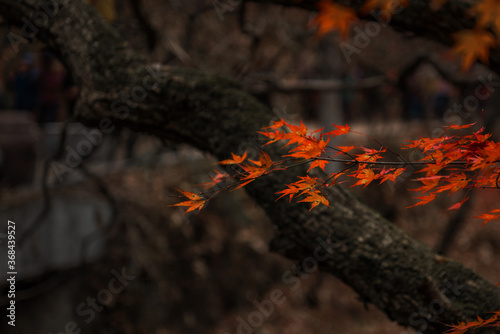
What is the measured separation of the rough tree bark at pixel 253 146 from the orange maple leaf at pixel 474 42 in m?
1.33

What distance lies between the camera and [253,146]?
7.59ft

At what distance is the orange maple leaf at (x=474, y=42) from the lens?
115 inches

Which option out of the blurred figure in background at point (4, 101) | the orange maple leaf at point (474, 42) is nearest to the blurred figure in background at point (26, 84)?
the blurred figure in background at point (4, 101)

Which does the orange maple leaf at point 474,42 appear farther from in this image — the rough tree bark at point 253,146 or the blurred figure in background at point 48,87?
the blurred figure in background at point 48,87

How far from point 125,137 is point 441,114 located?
754cm

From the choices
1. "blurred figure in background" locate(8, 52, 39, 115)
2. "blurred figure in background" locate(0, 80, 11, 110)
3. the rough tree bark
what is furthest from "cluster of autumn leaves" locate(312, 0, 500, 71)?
"blurred figure in background" locate(0, 80, 11, 110)

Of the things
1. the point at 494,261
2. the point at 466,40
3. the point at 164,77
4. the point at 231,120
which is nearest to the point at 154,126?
the point at 164,77

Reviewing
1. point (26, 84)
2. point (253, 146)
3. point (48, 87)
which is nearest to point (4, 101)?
point (26, 84)

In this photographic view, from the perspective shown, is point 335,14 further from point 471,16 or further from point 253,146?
point 253,146

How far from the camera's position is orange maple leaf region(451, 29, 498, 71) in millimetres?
2918

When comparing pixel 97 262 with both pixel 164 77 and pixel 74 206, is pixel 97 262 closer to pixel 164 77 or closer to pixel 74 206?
pixel 74 206

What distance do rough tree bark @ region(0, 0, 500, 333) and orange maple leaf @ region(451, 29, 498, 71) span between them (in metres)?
1.33

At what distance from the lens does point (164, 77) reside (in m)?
2.41

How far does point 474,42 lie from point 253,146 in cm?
164
